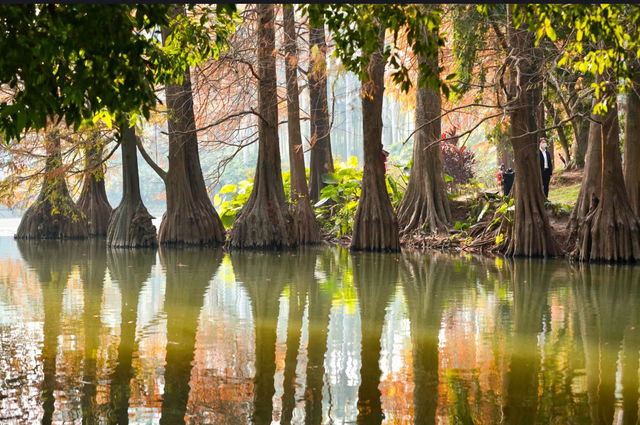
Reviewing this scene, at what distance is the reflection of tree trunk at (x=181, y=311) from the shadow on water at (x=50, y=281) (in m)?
Answer: 0.66

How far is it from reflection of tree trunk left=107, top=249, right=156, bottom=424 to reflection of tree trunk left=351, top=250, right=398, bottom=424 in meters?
1.33

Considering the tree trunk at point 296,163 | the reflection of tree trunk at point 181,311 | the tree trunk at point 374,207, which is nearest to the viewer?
the reflection of tree trunk at point 181,311

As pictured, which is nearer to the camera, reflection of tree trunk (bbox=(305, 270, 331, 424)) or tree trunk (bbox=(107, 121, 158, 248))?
reflection of tree trunk (bbox=(305, 270, 331, 424))

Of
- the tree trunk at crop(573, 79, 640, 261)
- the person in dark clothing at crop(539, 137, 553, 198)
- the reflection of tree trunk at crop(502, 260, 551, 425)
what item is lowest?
the reflection of tree trunk at crop(502, 260, 551, 425)

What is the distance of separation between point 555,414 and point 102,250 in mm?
14610

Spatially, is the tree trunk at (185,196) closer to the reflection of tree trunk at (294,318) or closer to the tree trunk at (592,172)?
the reflection of tree trunk at (294,318)

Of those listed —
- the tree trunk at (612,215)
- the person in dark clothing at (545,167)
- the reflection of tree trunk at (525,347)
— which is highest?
the person in dark clothing at (545,167)

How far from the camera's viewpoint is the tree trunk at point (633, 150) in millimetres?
13500

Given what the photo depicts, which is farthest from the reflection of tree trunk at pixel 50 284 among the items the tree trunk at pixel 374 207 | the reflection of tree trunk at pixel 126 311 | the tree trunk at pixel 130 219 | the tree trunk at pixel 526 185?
the tree trunk at pixel 526 185

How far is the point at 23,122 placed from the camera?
4.98 m

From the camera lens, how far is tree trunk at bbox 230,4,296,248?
1719cm

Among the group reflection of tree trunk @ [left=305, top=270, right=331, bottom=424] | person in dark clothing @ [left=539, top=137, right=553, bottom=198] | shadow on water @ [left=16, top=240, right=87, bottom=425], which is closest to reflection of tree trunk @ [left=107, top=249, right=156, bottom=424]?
shadow on water @ [left=16, top=240, right=87, bottom=425]

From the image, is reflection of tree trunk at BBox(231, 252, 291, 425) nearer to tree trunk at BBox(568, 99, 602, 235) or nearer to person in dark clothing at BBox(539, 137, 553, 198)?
tree trunk at BBox(568, 99, 602, 235)

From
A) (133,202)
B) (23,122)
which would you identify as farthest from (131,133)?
(23,122)
